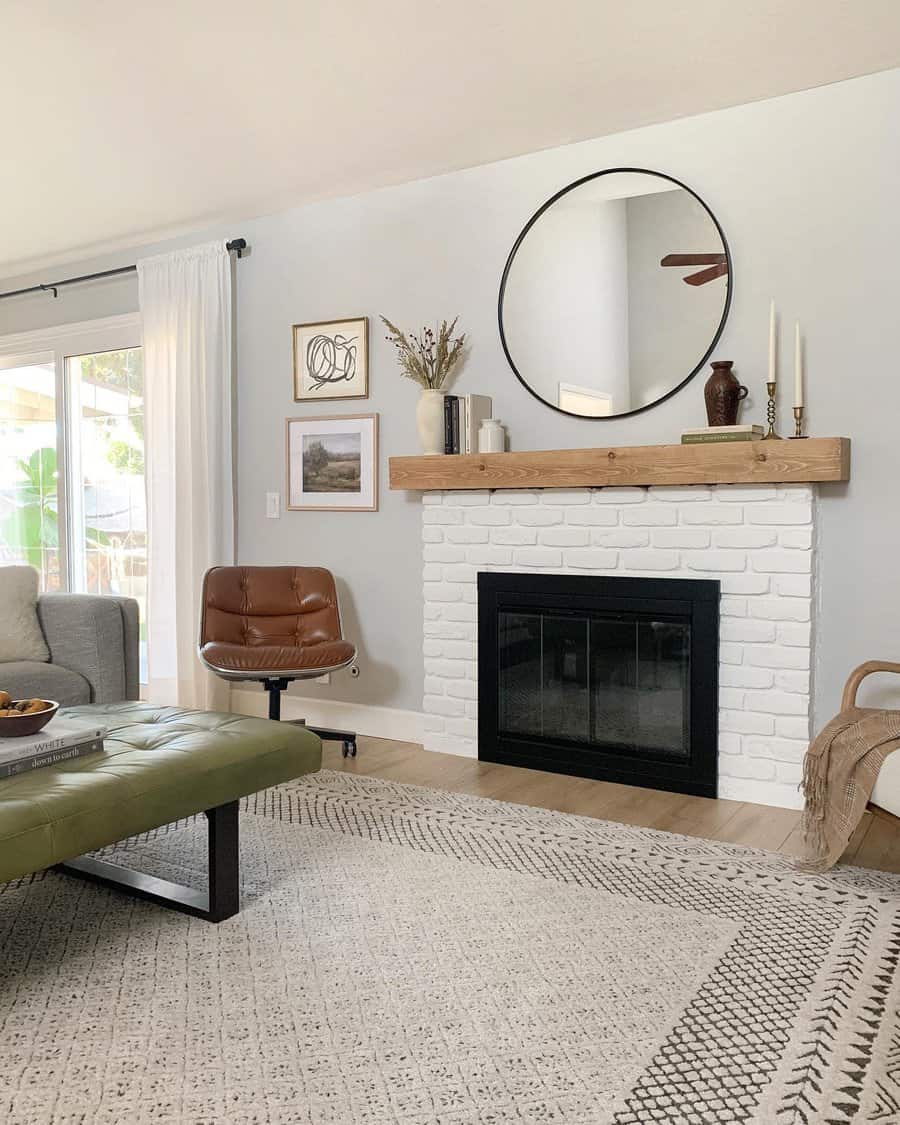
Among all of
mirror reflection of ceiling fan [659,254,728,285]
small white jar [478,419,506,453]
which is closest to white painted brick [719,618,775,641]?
small white jar [478,419,506,453]

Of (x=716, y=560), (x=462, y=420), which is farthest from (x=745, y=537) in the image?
(x=462, y=420)

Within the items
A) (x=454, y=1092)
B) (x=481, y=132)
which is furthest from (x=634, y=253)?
(x=454, y=1092)

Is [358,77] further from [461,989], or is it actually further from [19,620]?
[461,989]

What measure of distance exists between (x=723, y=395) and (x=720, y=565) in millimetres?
581

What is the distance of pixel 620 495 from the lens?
347cm

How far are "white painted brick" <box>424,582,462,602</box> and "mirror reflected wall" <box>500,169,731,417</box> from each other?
0.84 metres

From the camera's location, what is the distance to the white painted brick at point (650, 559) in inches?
133

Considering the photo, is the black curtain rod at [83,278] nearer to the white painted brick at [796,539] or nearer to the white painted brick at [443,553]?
the white painted brick at [443,553]

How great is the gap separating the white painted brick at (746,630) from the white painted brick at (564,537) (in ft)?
1.97

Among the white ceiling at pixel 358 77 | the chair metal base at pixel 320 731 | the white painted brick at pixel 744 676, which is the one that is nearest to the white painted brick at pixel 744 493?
the white painted brick at pixel 744 676

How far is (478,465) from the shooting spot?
12.2 feet

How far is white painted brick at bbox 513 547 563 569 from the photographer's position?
364 centimetres

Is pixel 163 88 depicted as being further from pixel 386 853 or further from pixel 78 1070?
pixel 78 1070

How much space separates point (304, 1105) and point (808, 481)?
7.69ft
